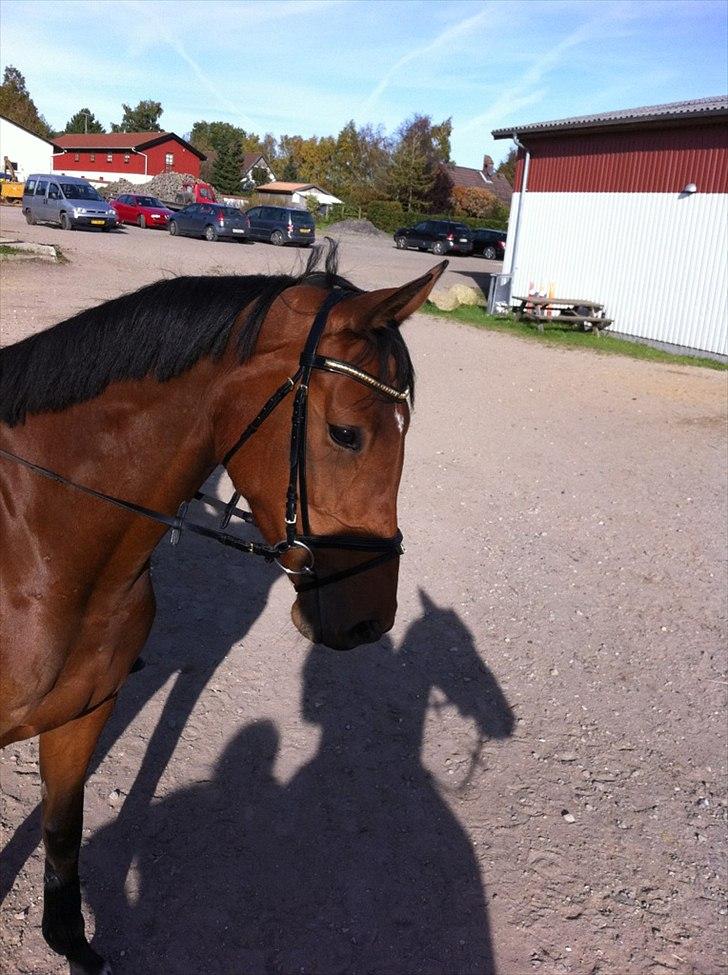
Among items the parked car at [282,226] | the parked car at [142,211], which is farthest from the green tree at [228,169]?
the parked car at [282,226]

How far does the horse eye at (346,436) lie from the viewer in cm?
187

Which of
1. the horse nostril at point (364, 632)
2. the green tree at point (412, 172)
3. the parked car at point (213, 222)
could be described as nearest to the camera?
the horse nostril at point (364, 632)

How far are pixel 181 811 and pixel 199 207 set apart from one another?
3415 centimetres

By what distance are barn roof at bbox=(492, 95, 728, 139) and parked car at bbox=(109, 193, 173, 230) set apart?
22.3m

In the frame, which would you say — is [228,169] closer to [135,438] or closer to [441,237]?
[441,237]

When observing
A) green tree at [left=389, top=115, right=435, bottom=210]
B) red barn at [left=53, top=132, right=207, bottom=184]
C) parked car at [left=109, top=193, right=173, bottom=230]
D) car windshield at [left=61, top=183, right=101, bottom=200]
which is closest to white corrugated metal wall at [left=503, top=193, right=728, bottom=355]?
car windshield at [left=61, top=183, right=101, bottom=200]

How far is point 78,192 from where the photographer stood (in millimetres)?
30922

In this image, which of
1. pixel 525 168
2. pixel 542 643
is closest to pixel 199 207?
pixel 525 168

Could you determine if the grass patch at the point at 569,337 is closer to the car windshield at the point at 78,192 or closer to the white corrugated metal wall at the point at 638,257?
the white corrugated metal wall at the point at 638,257

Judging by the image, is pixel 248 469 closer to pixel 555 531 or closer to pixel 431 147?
pixel 555 531

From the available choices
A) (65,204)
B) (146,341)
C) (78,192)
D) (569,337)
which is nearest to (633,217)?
(569,337)

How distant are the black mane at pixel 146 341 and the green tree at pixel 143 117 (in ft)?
359

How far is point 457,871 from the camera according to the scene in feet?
10.1

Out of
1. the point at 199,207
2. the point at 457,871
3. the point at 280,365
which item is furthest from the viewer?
the point at 199,207
